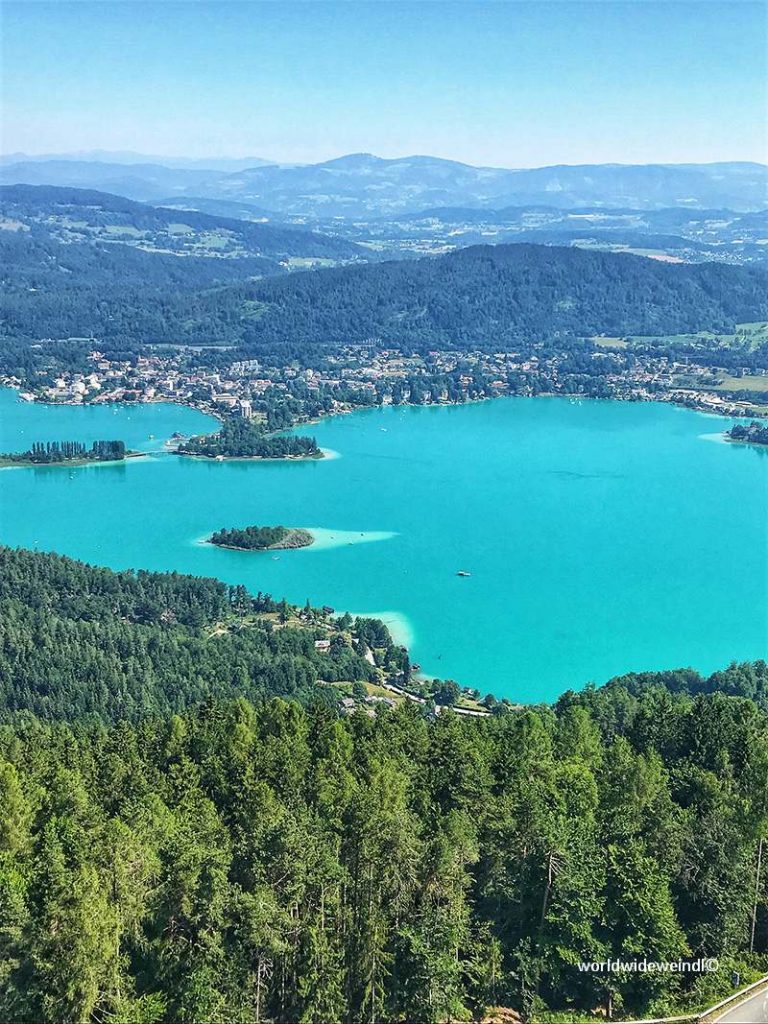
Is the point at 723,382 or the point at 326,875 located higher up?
the point at 326,875

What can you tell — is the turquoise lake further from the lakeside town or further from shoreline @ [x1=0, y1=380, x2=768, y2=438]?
the lakeside town

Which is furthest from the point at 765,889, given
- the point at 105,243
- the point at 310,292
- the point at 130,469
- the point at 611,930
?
the point at 105,243

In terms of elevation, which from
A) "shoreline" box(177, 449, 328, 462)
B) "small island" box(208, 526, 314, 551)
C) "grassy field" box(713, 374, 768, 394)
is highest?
"small island" box(208, 526, 314, 551)

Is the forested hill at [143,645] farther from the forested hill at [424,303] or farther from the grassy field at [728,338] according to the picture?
the grassy field at [728,338]

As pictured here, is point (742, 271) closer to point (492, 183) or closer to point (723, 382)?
point (723, 382)

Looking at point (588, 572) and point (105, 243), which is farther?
point (105, 243)

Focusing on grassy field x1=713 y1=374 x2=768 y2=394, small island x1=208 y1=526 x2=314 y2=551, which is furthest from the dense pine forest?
grassy field x1=713 y1=374 x2=768 y2=394
